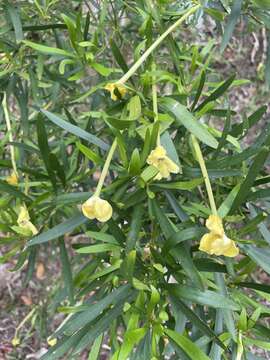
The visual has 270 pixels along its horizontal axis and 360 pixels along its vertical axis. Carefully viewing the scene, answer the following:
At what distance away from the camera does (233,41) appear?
7.34ft

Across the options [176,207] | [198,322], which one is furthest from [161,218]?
[198,322]

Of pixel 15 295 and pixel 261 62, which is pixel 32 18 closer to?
pixel 15 295

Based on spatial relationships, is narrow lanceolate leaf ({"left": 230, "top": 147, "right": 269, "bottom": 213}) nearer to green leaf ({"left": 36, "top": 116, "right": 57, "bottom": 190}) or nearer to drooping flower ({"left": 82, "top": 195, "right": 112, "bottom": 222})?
drooping flower ({"left": 82, "top": 195, "right": 112, "bottom": 222})

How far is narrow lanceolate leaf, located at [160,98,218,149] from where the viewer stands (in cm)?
64

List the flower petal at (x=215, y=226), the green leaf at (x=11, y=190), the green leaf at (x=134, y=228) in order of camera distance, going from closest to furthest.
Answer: the flower petal at (x=215, y=226) → the green leaf at (x=134, y=228) → the green leaf at (x=11, y=190)

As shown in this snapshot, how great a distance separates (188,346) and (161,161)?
0.23 meters

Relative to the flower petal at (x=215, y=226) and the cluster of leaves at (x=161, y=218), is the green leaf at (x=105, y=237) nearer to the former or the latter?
the cluster of leaves at (x=161, y=218)

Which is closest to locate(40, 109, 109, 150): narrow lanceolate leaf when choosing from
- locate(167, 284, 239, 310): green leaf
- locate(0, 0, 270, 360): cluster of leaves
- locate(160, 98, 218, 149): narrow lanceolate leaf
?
locate(0, 0, 270, 360): cluster of leaves

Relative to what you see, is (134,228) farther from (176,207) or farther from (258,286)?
(258,286)

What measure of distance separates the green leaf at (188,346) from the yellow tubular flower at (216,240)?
134 millimetres

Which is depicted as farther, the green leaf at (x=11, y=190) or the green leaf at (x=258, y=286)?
the green leaf at (x=11, y=190)

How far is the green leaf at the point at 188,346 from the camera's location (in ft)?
2.07

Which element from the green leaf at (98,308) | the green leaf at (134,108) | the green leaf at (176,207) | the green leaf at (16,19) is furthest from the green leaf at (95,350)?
the green leaf at (16,19)

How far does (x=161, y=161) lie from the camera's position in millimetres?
593
